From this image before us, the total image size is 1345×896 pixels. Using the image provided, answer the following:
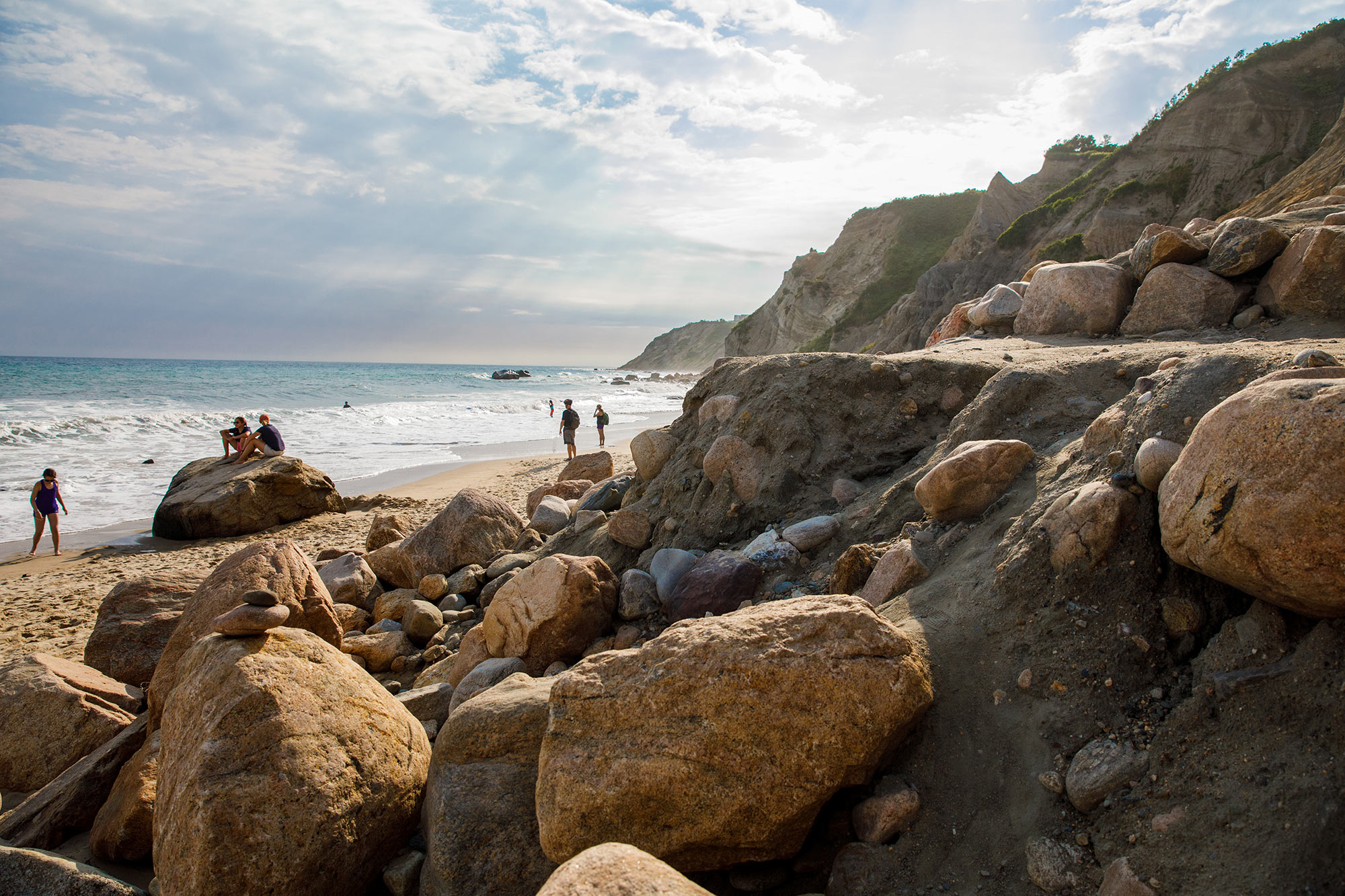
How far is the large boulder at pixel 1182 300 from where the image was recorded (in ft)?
20.5

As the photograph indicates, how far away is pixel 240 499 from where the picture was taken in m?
11.7

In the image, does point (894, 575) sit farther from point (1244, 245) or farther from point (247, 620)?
point (1244, 245)

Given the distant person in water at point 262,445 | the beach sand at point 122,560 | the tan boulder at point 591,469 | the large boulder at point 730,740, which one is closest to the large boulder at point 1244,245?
the large boulder at point 730,740

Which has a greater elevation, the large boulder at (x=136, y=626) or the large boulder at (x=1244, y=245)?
the large boulder at (x=1244, y=245)

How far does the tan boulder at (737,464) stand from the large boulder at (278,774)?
328 centimetres

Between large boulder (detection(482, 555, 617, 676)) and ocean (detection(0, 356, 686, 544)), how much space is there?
11.0 metres

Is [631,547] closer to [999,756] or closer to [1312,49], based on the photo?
[999,756]

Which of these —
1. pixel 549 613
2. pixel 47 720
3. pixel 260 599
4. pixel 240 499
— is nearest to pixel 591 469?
pixel 240 499

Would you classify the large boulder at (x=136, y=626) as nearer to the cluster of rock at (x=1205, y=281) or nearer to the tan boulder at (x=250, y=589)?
the tan boulder at (x=250, y=589)

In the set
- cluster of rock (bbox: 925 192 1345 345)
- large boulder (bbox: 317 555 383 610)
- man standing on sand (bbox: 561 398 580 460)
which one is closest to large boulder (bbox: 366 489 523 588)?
large boulder (bbox: 317 555 383 610)

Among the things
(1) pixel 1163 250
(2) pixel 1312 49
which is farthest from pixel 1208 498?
(2) pixel 1312 49

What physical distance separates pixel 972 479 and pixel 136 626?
6.31 metres

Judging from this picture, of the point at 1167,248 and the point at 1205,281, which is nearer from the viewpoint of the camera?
the point at 1205,281

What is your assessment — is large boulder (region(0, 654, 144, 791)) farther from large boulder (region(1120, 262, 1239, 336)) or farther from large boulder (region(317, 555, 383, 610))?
large boulder (region(1120, 262, 1239, 336))
